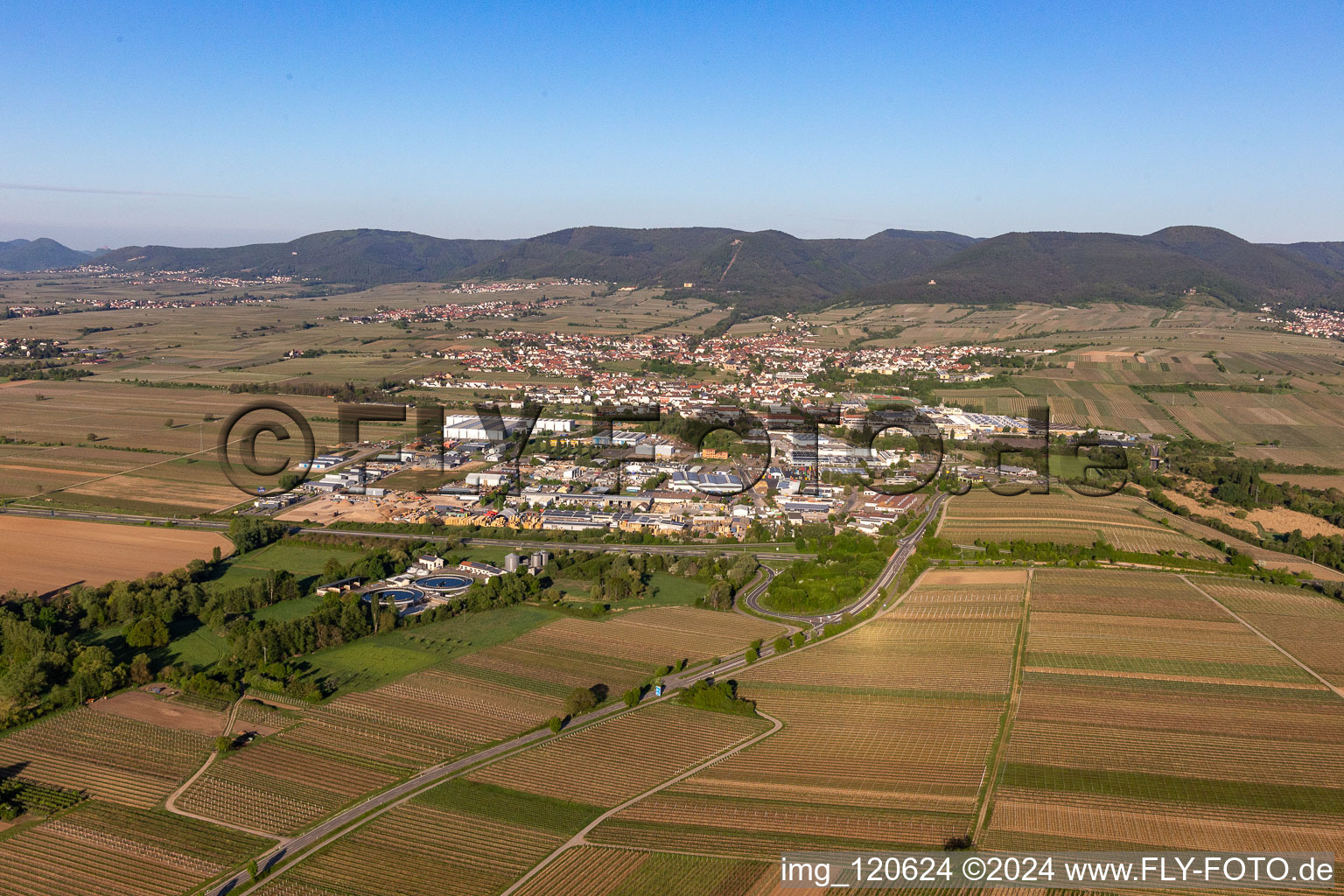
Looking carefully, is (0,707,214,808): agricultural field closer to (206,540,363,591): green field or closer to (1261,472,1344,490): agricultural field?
(206,540,363,591): green field

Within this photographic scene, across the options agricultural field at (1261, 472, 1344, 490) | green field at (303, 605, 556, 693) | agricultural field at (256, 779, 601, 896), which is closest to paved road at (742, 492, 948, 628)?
green field at (303, 605, 556, 693)

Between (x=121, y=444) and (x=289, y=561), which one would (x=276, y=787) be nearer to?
(x=289, y=561)

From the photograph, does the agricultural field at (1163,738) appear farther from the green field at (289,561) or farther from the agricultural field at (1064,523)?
the green field at (289,561)

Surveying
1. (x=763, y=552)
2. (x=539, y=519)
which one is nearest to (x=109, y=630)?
(x=539, y=519)

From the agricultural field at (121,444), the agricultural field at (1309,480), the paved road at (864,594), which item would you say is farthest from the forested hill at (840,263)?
the paved road at (864,594)

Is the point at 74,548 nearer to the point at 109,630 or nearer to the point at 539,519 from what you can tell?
the point at 109,630

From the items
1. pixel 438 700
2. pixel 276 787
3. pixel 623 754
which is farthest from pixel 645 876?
pixel 438 700
